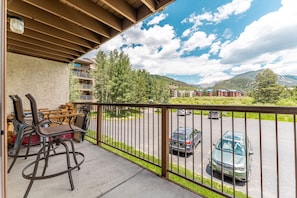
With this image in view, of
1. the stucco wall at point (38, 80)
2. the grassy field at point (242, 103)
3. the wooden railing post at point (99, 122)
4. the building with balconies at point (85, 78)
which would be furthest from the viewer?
the building with balconies at point (85, 78)

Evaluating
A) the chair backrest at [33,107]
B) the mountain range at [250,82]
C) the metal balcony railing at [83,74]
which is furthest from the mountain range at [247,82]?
the chair backrest at [33,107]

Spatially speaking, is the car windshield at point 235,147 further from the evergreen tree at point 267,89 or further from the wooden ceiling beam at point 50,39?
the evergreen tree at point 267,89

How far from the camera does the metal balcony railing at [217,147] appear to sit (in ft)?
4.47

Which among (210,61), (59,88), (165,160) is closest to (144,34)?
(210,61)

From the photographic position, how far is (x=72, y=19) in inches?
96.4

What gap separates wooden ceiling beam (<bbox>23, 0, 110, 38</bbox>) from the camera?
83.2 inches

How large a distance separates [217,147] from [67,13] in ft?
15.5

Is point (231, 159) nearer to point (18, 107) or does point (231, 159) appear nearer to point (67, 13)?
point (18, 107)

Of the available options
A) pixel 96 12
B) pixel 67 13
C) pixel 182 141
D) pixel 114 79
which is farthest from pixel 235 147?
pixel 114 79

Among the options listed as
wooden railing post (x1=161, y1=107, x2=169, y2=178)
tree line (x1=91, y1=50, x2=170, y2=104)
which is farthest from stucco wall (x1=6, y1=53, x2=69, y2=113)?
tree line (x1=91, y1=50, x2=170, y2=104)

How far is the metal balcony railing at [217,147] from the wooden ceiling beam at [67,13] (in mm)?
1521

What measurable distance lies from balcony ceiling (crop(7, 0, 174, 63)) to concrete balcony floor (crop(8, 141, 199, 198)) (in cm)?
229

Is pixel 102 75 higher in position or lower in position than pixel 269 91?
higher

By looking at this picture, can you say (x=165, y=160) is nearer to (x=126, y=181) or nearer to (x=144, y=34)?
(x=126, y=181)
